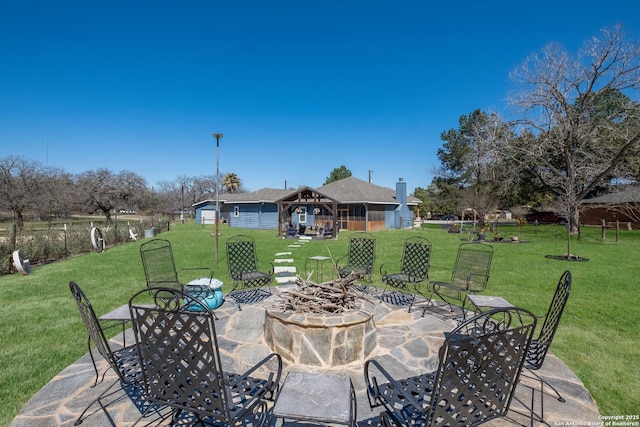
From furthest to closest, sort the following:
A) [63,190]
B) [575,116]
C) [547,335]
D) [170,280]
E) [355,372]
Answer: [63,190]
[575,116]
[170,280]
[355,372]
[547,335]

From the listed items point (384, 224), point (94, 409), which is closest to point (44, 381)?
point (94, 409)

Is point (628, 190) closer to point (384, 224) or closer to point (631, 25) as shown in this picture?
point (631, 25)

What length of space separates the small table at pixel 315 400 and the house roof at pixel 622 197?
76.4ft

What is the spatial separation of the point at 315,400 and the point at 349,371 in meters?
1.34

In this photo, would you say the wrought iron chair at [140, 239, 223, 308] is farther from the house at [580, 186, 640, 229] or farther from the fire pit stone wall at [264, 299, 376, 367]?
the house at [580, 186, 640, 229]

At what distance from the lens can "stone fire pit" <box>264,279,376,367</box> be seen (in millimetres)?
3086

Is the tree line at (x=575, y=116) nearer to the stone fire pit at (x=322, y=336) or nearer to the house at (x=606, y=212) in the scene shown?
the house at (x=606, y=212)

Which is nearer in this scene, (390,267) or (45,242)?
(390,267)

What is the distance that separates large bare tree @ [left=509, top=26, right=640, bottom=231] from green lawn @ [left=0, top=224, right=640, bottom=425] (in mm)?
7741

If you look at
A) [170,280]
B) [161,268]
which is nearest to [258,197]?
[161,268]

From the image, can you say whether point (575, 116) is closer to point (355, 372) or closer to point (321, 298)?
point (321, 298)

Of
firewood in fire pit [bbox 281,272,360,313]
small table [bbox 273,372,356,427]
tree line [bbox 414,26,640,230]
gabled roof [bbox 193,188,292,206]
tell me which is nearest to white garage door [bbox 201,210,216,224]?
gabled roof [bbox 193,188,292,206]

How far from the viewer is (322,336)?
3080 millimetres

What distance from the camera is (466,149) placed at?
28.5m
